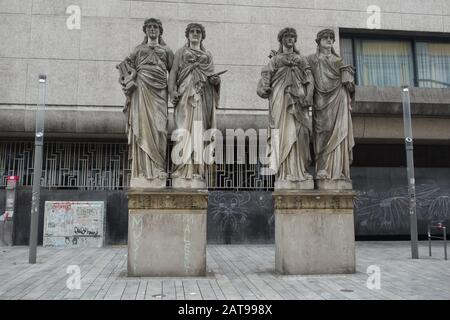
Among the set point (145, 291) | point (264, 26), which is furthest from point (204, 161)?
point (264, 26)

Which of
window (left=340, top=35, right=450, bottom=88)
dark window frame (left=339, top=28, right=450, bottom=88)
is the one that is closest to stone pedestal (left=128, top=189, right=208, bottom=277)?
dark window frame (left=339, top=28, right=450, bottom=88)

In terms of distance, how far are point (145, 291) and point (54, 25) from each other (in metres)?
13.9

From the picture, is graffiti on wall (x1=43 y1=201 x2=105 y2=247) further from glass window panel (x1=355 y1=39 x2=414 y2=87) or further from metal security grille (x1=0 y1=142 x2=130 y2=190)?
glass window panel (x1=355 y1=39 x2=414 y2=87)

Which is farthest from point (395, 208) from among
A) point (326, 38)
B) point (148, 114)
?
point (148, 114)

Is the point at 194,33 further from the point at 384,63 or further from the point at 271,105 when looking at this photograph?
the point at 384,63

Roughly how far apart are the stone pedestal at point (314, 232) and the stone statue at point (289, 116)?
0.40m

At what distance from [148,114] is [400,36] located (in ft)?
48.2

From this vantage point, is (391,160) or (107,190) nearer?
(107,190)

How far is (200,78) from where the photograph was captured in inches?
404

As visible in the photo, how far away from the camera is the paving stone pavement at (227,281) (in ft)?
26.2

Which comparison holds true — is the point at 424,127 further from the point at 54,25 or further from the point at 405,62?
the point at 54,25

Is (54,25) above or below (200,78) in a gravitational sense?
above

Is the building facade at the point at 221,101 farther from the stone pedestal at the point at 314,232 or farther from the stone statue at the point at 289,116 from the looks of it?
the stone pedestal at the point at 314,232

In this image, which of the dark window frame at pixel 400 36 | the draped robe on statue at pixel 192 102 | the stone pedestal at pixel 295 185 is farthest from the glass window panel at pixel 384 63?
the draped robe on statue at pixel 192 102
